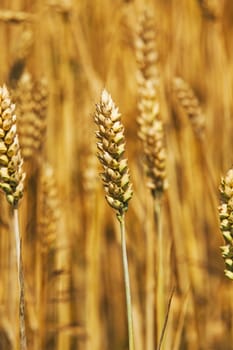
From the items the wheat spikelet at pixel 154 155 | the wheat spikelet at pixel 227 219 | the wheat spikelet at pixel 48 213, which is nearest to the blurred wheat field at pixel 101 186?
the wheat spikelet at pixel 48 213

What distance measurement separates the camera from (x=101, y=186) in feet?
4.28

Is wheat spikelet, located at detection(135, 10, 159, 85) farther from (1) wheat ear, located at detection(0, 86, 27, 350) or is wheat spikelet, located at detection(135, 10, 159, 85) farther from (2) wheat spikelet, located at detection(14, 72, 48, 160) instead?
(1) wheat ear, located at detection(0, 86, 27, 350)

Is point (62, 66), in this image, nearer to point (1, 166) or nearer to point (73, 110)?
point (73, 110)

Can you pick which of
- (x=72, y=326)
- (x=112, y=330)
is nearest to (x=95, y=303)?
(x=72, y=326)

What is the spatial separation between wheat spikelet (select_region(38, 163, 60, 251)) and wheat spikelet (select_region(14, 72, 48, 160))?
0.07 metres

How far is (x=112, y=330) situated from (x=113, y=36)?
0.78 m

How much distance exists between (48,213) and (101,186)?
19cm

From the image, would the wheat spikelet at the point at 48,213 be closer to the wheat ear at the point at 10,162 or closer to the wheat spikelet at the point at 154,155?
the wheat spikelet at the point at 154,155

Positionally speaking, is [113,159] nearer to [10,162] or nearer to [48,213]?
[10,162]

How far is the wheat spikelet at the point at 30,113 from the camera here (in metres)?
1.18

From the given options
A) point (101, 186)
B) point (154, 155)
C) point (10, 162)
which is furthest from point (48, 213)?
point (10, 162)

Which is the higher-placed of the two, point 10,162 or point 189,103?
point 189,103

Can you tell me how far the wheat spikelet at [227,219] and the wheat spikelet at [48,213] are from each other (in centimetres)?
49

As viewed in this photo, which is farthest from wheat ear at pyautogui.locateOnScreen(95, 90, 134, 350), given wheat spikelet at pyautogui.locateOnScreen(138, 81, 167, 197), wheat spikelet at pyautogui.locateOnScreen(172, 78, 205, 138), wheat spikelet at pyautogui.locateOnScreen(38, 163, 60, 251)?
wheat spikelet at pyautogui.locateOnScreen(172, 78, 205, 138)
